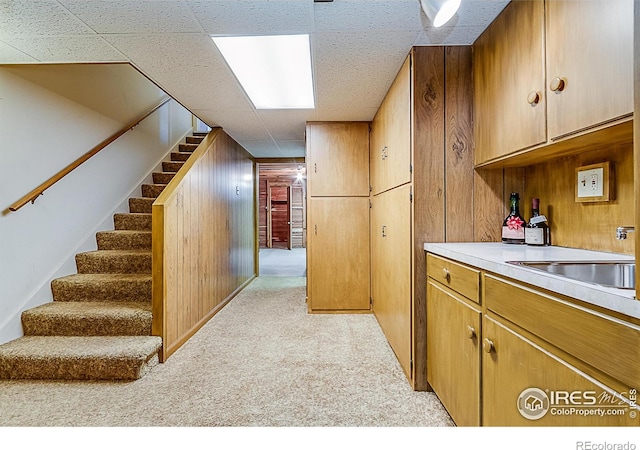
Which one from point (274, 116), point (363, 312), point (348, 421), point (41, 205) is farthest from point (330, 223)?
point (41, 205)

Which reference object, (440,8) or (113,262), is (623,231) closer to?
(440,8)

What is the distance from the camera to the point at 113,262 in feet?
9.53

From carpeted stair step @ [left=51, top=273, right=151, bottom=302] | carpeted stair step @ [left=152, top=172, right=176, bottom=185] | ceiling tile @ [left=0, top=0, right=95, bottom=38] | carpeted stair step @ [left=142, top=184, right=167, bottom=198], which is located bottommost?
carpeted stair step @ [left=51, top=273, right=151, bottom=302]

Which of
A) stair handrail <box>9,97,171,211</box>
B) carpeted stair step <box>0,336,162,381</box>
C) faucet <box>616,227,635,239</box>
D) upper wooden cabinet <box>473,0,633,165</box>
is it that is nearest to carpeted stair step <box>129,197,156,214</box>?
stair handrail <box>9,97,171,211</box>

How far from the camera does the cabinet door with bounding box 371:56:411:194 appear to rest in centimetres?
203

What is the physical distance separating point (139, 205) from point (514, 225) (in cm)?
358

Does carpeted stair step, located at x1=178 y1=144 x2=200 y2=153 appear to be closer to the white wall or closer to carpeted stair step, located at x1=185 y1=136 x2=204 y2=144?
carpeted stair step, located at x1=185 y1=136 x2=204 y2=144

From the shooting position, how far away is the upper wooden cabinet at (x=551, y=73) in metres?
0.97

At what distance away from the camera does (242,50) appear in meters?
2.02

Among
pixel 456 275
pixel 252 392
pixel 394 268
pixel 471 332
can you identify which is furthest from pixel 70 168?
pixel 471 332

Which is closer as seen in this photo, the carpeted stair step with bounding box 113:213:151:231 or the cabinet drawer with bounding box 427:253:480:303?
the cabinet drawer with bounding box 427:253:480:303

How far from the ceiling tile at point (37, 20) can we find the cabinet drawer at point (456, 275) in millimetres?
2244

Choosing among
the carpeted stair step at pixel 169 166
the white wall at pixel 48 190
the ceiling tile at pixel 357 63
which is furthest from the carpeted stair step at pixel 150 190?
the ceiling tile at pixel 357 63

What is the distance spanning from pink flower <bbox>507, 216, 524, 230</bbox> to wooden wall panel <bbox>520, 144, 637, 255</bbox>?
0.40 feet
